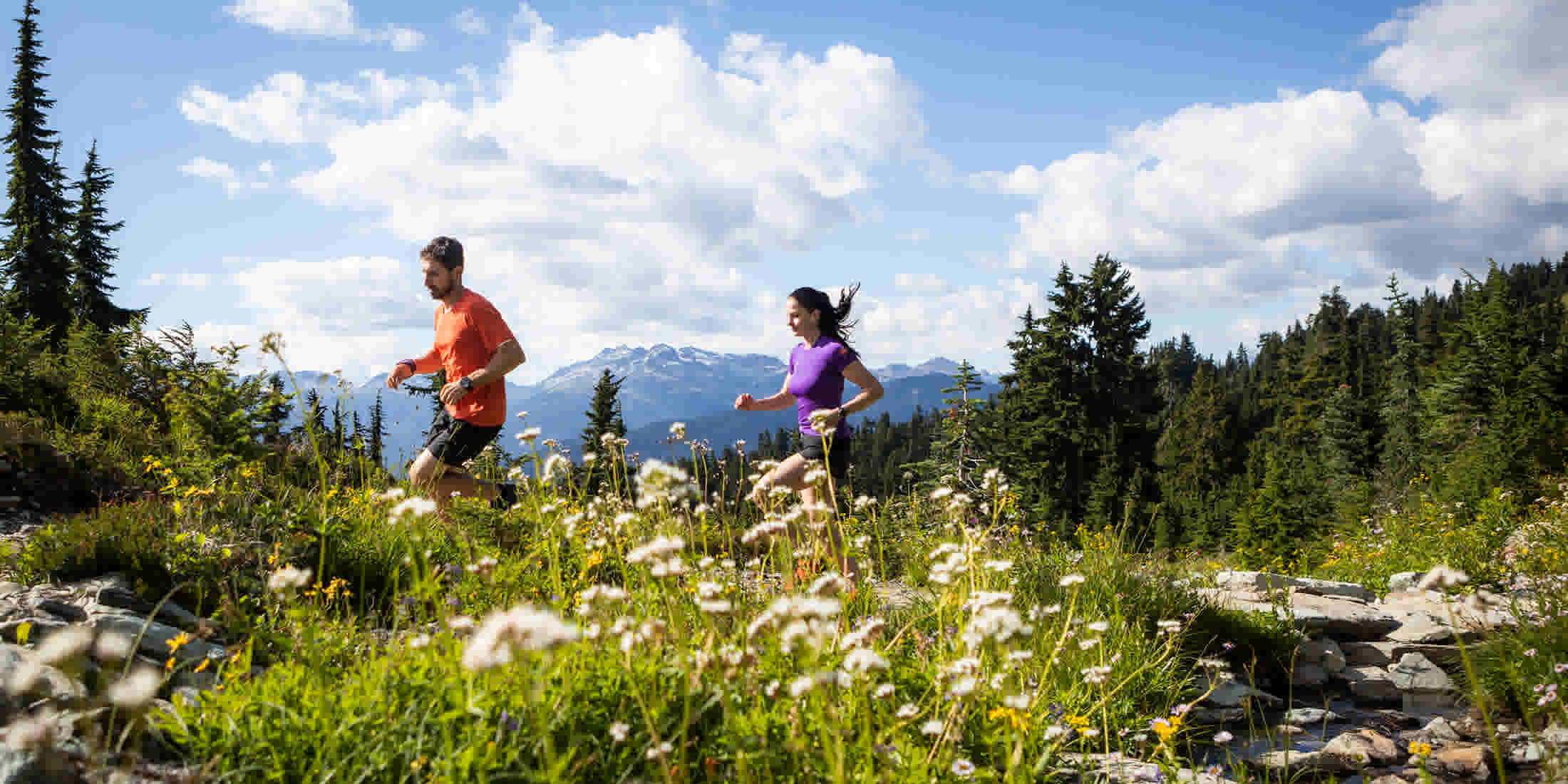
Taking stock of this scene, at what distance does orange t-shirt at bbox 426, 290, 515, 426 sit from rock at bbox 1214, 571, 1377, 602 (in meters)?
6.84

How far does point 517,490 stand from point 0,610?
3035mm

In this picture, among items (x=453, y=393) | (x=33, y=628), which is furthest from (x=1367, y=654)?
(x=33, y=628)

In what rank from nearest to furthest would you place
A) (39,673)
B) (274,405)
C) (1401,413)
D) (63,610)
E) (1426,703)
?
(39,673), (63,610), (274,405), (1426,703), (1401,413)

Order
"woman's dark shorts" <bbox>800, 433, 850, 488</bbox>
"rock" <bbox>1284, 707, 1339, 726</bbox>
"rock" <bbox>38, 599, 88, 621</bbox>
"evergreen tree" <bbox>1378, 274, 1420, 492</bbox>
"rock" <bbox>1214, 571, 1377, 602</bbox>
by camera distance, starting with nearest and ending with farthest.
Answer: "rock" <bbox>38, 599, 88, 621</bbox>, "rock" <bbox>1284, 707, 1339, 726</bbox>, "woman's dark shorts" <bbox>800, 433, 850, 488</bbox>, "rock" <bbox>1214, 571, 1377, 602</bbox>, "evergreen tree" <bbox>1378, 274, 1420, 492</bbox>

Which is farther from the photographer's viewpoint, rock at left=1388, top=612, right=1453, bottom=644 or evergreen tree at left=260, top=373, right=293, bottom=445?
rock at left=1388, top=612, right=1453, bottom=644

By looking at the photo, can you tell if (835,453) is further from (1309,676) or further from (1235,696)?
(1309,676)

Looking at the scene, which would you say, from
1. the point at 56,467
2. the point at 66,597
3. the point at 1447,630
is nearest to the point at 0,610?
the point at 66,597

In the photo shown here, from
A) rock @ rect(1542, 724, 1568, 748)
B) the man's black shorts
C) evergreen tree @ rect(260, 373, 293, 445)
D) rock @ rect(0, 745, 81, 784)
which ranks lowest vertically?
rock @ rect(1542, 724, 1568, 748)

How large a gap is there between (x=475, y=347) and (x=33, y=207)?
3558 centimetres

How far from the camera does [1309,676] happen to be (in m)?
5.67

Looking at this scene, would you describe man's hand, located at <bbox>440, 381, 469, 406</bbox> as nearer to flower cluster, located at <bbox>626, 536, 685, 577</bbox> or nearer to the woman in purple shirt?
the woman in purple shirt

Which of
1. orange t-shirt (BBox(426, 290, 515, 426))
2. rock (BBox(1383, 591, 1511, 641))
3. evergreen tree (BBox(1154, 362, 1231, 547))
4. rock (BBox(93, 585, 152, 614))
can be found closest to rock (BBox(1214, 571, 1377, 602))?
rock (BBox(1383, 591, 1511, 641))

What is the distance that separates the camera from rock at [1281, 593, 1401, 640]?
6.24 meters

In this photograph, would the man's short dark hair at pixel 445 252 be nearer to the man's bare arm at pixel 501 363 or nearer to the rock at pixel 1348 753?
the man's bare arm at pixel 501 363
